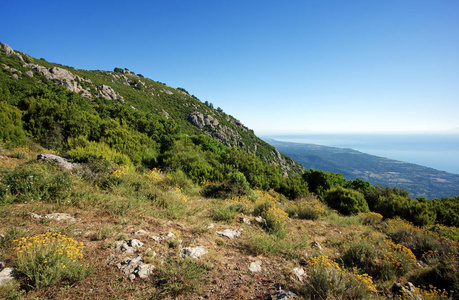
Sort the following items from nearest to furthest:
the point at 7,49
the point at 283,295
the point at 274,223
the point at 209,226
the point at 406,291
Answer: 1. the point at 283,295
2. the point at 406,291
3. the point at 209,226
4. the point at 274,223
5. the point at 7,49

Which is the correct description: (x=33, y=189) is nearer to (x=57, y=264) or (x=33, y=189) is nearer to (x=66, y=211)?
(x=66, y=211)

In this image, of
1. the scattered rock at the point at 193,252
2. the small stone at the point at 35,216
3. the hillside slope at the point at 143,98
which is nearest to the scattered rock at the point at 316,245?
the scattered rock at the point at 193,252

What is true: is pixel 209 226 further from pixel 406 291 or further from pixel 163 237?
pixel 406 291

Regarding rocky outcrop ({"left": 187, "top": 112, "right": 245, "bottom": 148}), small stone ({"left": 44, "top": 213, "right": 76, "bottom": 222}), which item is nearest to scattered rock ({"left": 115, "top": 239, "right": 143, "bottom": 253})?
small stone ({"left": 44, "top": 213, "right": 76, "bottom": 222})

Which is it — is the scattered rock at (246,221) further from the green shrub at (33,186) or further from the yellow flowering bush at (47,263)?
the green shrub at (33,186)

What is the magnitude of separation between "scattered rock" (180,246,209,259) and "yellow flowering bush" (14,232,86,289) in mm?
1522

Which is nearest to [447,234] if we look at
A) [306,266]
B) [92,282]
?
[306,266]

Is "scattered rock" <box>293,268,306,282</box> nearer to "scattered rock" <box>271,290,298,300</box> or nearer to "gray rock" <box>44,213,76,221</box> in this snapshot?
"scattered rock" <box>271,290,298,300</box>

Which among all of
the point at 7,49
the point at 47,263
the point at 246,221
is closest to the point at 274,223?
the point at 246,221

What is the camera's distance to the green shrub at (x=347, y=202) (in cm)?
1032

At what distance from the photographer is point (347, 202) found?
421 inches

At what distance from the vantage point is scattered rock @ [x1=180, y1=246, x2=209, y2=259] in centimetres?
345

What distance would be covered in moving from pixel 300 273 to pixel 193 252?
2.09 m

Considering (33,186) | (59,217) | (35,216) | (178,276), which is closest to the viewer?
(178,276)
